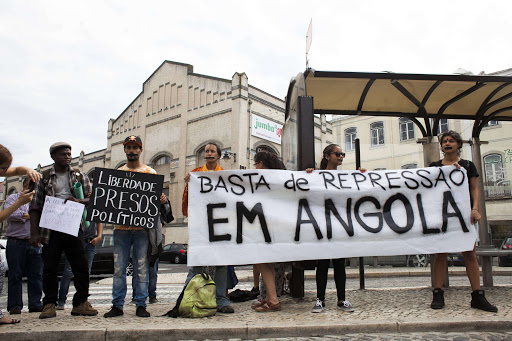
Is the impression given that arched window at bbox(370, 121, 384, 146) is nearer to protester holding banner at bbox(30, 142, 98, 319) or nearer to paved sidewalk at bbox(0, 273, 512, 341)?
paved sidewalk at bbox(0, 273, 512, 341)

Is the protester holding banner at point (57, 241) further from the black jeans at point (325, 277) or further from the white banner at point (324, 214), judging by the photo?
the black jeans at point (325, 277)

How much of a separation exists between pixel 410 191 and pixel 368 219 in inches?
26.9

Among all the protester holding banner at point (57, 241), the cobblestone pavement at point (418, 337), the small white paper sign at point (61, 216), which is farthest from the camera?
the protester holding banner at point (57, 241)

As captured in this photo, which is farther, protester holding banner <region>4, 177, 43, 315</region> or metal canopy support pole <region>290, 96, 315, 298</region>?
protester holding banner <region>4, 177, 43, 315</region>

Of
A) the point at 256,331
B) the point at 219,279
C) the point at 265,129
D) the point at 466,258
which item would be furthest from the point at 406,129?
the point at 256,331

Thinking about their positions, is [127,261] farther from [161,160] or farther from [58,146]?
[161,160]

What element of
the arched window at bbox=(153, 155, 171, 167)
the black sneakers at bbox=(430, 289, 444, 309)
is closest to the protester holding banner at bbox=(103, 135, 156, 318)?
the black sneakers at bbox=(430, 289, 444, 309)

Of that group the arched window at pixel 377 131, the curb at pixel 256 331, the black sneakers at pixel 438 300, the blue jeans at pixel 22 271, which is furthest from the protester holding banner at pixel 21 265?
the arched window at pixel 377 131

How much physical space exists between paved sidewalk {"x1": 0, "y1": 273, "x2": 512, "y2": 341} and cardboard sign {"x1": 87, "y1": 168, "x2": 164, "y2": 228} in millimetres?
1093

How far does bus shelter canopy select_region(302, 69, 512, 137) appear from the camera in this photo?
6207 millimetres

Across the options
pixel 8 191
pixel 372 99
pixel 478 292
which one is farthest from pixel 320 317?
pixel 8 191

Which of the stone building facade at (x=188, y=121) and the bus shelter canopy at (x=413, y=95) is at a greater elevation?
the stone building facade at (x=188, y=121)

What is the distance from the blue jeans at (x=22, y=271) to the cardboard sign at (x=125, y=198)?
1642mm

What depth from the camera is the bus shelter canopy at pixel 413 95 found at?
244 inches
